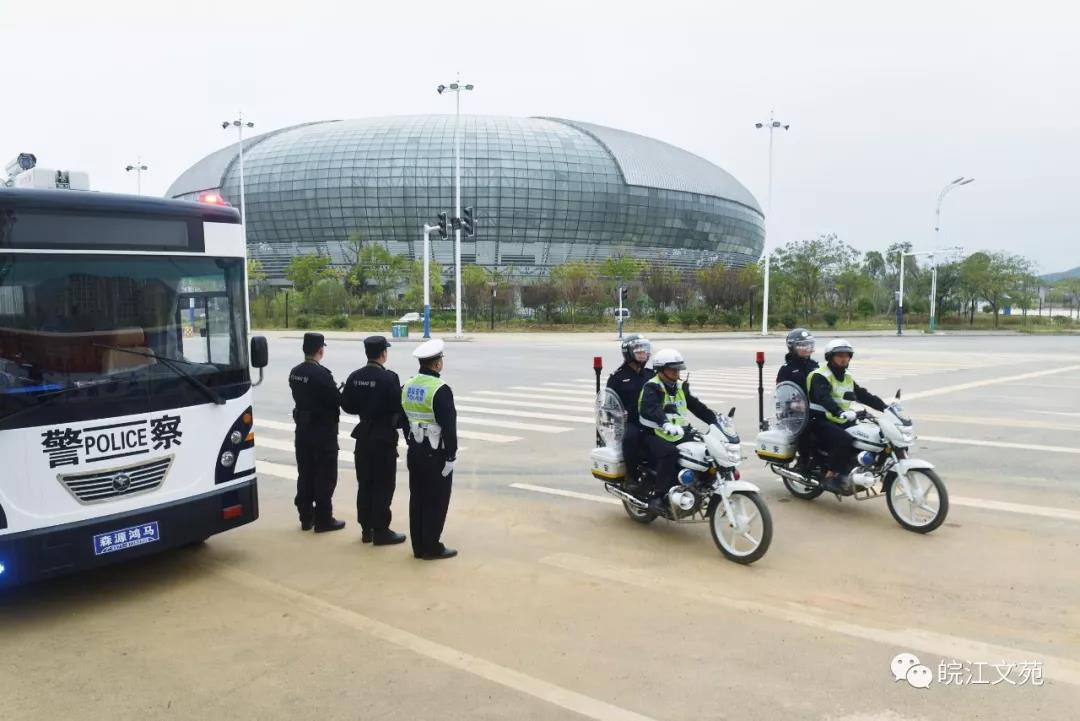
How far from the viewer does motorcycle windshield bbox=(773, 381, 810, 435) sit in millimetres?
7164

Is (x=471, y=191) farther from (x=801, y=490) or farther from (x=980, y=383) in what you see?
(x=801, y=490)

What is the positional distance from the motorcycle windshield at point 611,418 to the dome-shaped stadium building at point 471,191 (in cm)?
7943

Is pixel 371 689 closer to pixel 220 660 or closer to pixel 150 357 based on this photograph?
pixel 220 660

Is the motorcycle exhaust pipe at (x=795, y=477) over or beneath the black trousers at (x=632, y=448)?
Answer: beneath

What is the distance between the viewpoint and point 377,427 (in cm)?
607

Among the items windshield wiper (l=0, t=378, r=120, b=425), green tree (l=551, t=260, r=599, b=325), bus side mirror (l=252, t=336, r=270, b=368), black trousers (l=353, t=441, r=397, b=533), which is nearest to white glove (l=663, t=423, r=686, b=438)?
black trousers (l=353, t=441, r=397, b=533)

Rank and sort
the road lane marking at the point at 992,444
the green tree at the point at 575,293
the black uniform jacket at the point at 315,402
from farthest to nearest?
the green tree at the point at 575,293 < the road lane marking at the point at 992,444 < the black uniform jacket at the point at 315,402

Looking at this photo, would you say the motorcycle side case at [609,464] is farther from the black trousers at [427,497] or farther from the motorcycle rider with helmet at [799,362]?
the motorcycle rider with helmet at [799,362]

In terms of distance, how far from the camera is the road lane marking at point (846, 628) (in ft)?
13.7

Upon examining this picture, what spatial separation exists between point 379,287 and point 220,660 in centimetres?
6266

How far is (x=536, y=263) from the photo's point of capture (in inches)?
3492

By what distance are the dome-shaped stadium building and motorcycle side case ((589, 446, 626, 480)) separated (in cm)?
7958

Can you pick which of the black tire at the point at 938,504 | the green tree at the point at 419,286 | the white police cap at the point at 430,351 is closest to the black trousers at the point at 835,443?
the black tire at the point at 938,504

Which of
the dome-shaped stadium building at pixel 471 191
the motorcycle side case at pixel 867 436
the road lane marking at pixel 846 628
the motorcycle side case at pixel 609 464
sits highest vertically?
the dome-shaped stadium building at pixel 471 191
